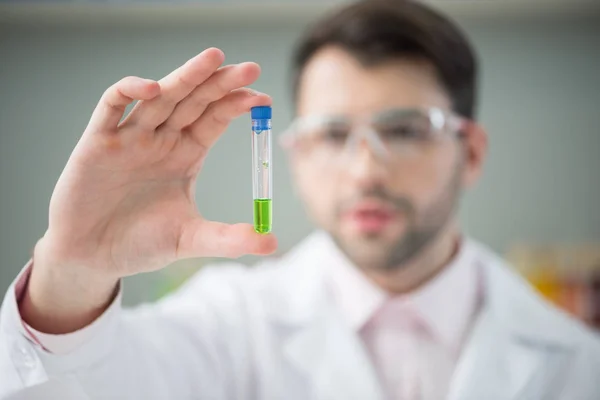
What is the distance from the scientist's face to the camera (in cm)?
147

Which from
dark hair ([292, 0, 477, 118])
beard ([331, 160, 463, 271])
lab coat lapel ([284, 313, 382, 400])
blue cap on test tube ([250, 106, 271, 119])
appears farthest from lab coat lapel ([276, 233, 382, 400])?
blue cap on test tube ([250, 106, 271, 119])

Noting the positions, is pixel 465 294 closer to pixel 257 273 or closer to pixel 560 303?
pixel 257 273

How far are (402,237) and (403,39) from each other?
20.2 inches

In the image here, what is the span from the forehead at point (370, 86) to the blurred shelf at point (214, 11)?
2.58 ft

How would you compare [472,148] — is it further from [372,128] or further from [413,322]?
[413,322]

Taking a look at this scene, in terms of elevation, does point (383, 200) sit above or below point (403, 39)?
below

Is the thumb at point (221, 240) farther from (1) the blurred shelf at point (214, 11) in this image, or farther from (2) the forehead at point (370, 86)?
(1) the blurred shelf at point (214, 11)

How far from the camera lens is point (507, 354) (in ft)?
4.78

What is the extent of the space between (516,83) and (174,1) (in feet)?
5.20

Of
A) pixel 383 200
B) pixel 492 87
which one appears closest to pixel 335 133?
pixel 383 200

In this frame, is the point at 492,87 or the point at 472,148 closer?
the point at 472,148

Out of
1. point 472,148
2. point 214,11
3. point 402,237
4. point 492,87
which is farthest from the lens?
point 492,87

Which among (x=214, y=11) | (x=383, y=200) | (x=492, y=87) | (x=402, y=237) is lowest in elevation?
(x=402, y=237)

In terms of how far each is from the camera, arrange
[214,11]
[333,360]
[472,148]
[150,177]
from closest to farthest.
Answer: [150,177] < [333,360] < [472,148] < [214,11]
